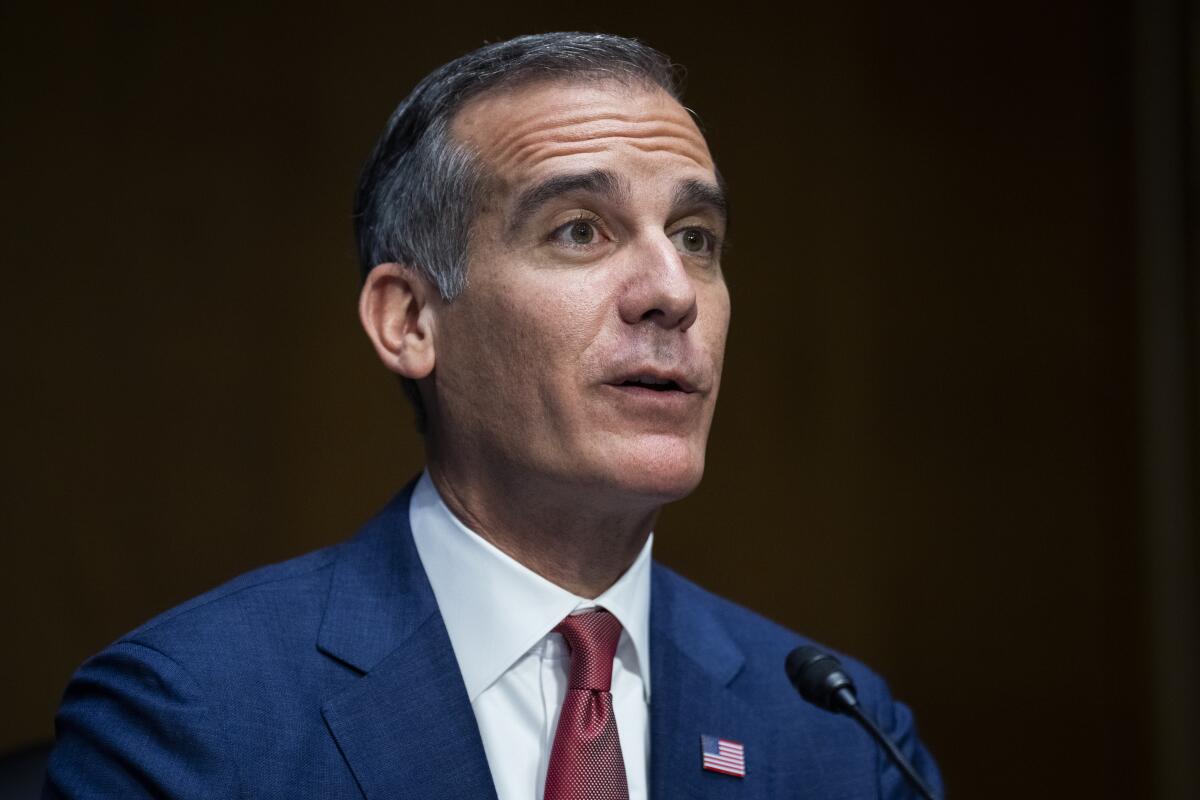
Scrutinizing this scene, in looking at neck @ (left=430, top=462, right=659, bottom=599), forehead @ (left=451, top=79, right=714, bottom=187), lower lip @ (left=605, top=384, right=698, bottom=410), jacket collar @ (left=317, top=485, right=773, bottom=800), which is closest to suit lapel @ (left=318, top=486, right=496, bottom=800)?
jacket collar @ (left=317, top=485, right=773, bottom=800)

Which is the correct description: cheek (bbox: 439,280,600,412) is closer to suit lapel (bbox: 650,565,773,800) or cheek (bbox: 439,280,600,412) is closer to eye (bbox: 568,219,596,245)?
eye (bbox: 568,219,596,245)

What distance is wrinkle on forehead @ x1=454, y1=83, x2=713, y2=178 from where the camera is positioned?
65.1 inches

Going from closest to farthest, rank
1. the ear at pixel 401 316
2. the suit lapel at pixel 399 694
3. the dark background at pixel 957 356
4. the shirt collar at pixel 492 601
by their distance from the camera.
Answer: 1. the suit lapel at pixel 399 694
2. the shirt collar at pixel 492 601
3. the ear at pixel 401 316
4. the dark background at pixel 957 356

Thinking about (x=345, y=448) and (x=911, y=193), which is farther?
(x=911, y=193)

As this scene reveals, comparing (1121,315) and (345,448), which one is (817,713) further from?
(1121,315)

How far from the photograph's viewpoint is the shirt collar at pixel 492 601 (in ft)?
5.27

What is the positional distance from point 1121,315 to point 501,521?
2.14 meters

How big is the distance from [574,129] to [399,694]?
2.28 feet

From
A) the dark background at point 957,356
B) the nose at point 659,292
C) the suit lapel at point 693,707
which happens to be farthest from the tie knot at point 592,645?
the dark background at point 957,356

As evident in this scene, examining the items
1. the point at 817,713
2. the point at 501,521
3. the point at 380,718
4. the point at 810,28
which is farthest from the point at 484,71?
the point at 810,28

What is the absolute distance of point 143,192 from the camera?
2713mm

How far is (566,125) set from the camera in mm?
A: 1662

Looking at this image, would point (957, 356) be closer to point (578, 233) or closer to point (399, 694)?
point (578, 233)

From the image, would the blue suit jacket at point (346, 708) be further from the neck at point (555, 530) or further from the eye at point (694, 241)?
the eye at point (694, 241)
